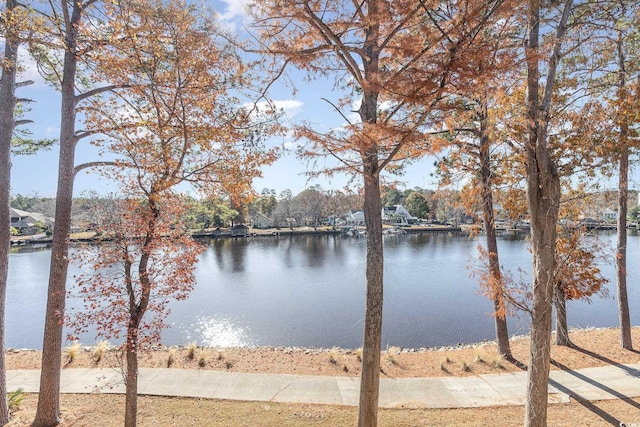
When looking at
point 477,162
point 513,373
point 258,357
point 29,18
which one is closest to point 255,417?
point 258,357

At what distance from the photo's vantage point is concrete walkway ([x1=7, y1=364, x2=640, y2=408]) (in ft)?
20.4

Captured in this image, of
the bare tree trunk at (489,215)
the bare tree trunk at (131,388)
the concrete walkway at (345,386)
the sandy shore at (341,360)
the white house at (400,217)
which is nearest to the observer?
the bare tree trunk at (131,388)

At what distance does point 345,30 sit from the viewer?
187 inches

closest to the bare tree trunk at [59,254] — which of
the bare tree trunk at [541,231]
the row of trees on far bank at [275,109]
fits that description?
the row of trees on far bank at [275,109]

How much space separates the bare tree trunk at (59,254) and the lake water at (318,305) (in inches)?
238

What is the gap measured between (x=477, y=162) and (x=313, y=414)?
649 cm

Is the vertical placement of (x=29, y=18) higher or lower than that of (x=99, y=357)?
higher

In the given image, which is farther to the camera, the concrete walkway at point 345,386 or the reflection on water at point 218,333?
the reflection on water at point 218,333

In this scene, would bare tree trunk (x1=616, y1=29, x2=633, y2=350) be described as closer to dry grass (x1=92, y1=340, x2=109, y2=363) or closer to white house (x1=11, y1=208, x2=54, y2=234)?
dry grass (x1=92, y1=340, x2=109, y2=363)

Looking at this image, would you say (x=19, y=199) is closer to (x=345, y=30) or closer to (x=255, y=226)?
(x=255, y=226)

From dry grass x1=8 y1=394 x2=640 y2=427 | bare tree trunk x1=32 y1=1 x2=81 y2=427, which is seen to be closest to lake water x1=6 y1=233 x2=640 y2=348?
dry grass x1=8 y1=394 x2=640 y2=427

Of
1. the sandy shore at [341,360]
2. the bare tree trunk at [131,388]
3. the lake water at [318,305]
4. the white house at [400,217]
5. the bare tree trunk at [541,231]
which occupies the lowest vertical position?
the lake water at [318,305]

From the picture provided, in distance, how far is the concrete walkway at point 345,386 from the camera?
6.20 meters

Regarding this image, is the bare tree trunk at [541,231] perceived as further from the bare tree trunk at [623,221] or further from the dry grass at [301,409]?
the bare tree trunk at [623,221]
